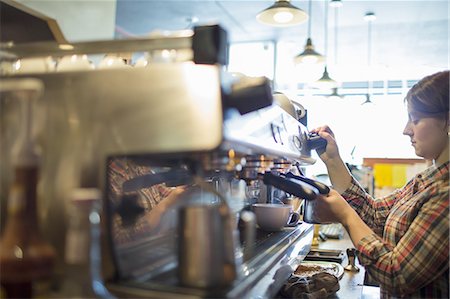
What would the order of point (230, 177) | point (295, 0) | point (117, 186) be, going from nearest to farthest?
point (117, 186), point (230, 177), point (295, 0)

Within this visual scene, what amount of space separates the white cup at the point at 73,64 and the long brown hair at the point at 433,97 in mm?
1011

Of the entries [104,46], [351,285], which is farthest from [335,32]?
[104,46]

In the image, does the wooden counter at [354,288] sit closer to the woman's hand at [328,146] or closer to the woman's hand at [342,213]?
the woman's hand at [342,213]

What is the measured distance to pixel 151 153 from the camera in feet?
2.29

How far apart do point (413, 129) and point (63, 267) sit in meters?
1.14

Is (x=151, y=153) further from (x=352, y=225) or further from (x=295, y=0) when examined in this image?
(x=295, y=0)

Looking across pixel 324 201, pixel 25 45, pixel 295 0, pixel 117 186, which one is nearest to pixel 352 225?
pixel 324 201

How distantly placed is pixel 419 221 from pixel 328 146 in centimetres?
63

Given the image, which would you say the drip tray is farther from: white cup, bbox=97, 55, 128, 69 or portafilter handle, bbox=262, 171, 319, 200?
white cup, bbox=97, 55, 128, 69

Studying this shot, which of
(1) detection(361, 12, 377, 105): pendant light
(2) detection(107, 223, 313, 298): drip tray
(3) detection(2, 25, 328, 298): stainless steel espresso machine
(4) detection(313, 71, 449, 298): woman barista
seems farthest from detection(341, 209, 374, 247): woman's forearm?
(1) detection(361, 12, 377, 105): pendant light

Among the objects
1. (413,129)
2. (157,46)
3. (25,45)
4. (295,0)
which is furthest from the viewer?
(295,0)

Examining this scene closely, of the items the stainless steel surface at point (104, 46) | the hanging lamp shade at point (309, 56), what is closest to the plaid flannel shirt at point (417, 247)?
the stainless steel surface at point (104, 46)

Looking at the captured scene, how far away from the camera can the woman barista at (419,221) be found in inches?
48.3

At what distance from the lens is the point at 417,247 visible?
123 cm
